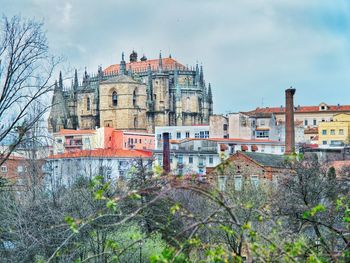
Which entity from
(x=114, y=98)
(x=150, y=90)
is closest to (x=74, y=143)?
(x=114, y=98)

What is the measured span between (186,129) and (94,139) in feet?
33.2

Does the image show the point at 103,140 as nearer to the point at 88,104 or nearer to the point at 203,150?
the point at 203,150

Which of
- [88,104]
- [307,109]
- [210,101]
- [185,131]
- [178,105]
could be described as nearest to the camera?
[185,131]

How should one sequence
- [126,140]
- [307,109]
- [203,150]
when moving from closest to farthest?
[203,150] < [126,140] < [307,109]

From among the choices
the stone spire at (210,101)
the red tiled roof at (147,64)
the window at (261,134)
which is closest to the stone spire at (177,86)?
the red tiled roof at (147,64)

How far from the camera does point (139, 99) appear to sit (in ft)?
254

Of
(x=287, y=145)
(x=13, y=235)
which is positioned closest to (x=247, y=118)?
(x=287, y=145)

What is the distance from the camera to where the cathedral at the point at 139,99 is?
3027 inches

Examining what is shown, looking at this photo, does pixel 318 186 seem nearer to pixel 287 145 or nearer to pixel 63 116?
pixel 287 145

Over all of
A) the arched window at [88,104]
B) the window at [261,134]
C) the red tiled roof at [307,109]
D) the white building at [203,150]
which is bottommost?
the white building at [203,150]

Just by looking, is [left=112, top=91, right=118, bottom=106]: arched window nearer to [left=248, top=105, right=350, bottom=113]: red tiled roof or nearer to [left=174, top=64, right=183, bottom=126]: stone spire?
[left=174, top=64, right=183, bottom=126]: stone spire

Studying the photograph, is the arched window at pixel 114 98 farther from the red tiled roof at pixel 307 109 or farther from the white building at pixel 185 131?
the red tiled roof at pixel 307 109

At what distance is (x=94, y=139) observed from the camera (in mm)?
63875

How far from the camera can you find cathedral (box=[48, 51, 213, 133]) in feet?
252
